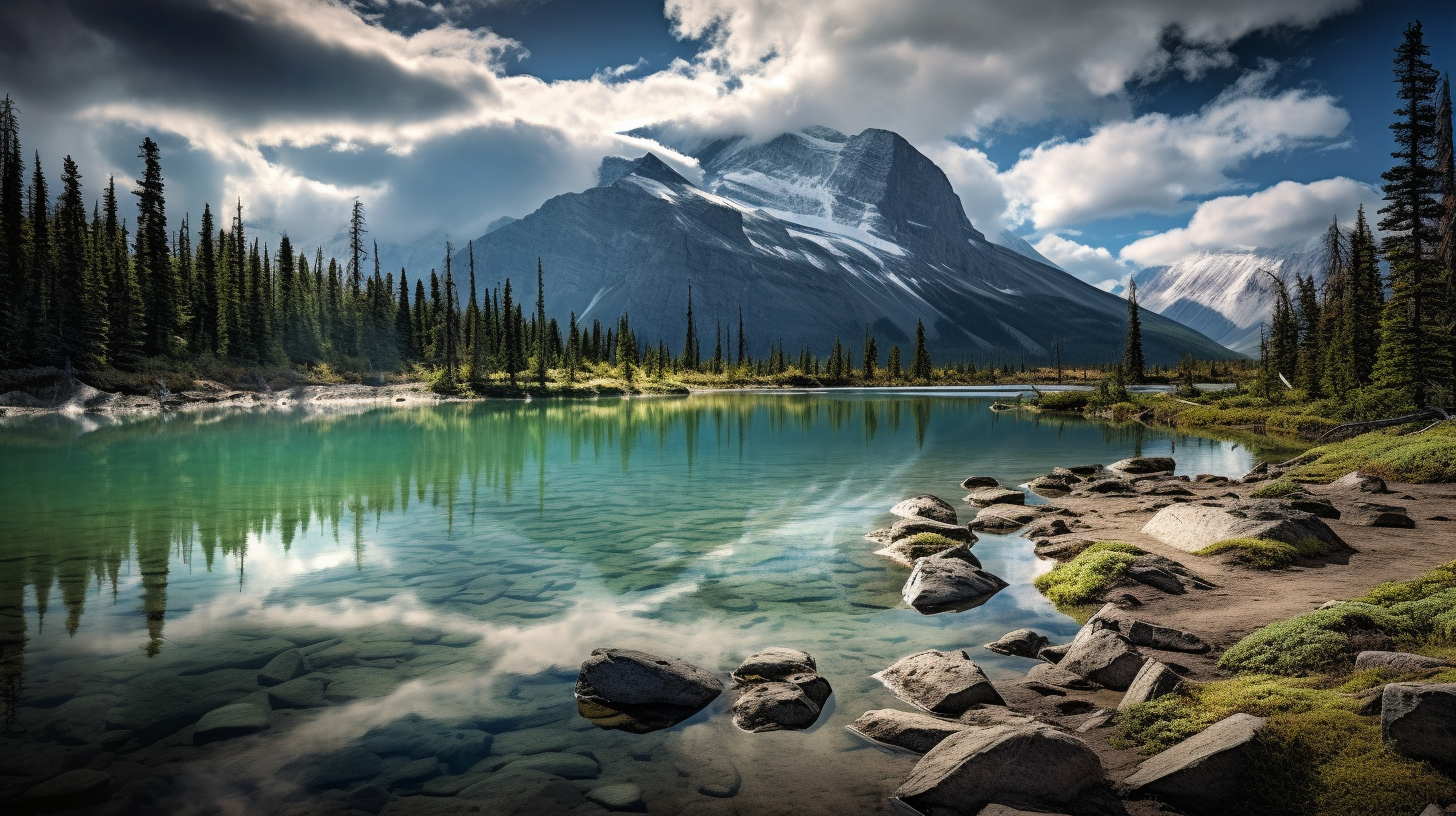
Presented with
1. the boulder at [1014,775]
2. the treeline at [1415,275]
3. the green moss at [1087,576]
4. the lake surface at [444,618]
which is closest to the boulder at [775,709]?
the lake surface at [444,618]

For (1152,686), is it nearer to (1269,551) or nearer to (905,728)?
(905,728)

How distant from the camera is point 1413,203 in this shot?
38.6 m

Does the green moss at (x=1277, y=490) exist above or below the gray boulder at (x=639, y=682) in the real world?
above

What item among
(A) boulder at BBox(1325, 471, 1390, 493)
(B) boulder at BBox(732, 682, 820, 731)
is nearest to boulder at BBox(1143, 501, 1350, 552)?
(A) boulder at BBox(1325, 471, 1390, 493)

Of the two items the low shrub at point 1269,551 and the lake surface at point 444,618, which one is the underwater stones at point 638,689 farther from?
the low shrub at point 1269,551

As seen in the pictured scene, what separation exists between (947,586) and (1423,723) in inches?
328

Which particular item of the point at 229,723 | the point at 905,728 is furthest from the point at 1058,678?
the point at 229,723


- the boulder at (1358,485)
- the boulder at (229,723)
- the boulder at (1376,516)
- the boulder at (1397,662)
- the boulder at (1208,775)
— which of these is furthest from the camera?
the boulder at (1358,485)

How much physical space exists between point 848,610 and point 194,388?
9397 centimetres

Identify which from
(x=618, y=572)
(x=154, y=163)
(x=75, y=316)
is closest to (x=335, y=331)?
(x=154, y=163)

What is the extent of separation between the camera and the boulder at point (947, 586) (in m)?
13.8

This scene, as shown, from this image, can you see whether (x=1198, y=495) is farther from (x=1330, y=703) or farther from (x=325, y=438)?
(x=325, y=438)

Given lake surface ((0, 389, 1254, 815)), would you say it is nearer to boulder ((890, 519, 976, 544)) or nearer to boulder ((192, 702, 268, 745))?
boulder ((192, 702, 268, 745))

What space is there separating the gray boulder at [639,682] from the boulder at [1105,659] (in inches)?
198
